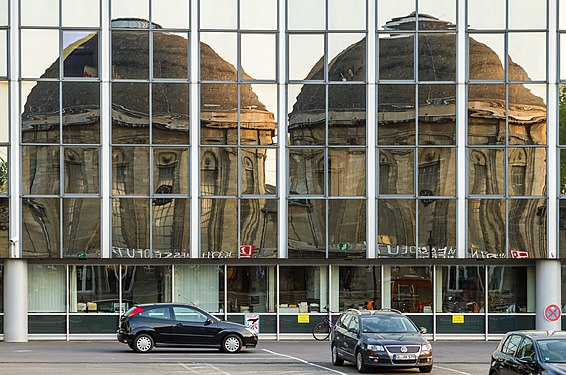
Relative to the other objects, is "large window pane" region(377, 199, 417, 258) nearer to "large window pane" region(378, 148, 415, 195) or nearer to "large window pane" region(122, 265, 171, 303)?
"large window pane" region(378, 148, 415, 195)

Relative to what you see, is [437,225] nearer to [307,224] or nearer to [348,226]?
[348,226]

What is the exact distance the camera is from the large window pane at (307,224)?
37.8 m

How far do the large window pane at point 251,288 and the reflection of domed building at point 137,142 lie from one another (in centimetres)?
174

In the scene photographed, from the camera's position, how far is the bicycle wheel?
1513 inches

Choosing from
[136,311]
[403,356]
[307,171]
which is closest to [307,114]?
[307,171]

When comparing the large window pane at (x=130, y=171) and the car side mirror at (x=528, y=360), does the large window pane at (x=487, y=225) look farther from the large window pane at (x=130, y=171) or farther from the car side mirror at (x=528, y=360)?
the car side mirror at (x=528, y=360)

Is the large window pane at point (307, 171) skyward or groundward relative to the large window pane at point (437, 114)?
groundward

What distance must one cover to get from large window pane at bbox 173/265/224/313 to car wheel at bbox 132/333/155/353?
7.81 metres

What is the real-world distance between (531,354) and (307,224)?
19.1 meters

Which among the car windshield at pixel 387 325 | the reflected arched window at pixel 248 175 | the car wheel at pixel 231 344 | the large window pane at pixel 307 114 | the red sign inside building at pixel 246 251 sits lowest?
the car wheel at pixel 231 344

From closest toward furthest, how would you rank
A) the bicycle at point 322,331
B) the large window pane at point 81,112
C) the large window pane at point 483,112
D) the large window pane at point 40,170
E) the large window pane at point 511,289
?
the large window pane at point 40,170 → the large window pane at point 81,112 → the large window pane at point 483,112 → the bicycle at point 322,331 → the large window pane at point 511,289

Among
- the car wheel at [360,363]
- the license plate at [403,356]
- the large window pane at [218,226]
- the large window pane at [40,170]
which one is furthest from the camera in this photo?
the large window pane at [218,226]

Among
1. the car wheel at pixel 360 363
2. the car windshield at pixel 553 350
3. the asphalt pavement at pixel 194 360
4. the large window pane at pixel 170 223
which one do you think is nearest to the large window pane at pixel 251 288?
the asphalt pavement at pixel 194 360

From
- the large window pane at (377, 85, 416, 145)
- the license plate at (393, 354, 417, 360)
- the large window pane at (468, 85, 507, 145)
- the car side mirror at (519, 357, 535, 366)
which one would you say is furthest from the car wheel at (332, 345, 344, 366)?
the large window pane at (468, 85, 507, 145)
